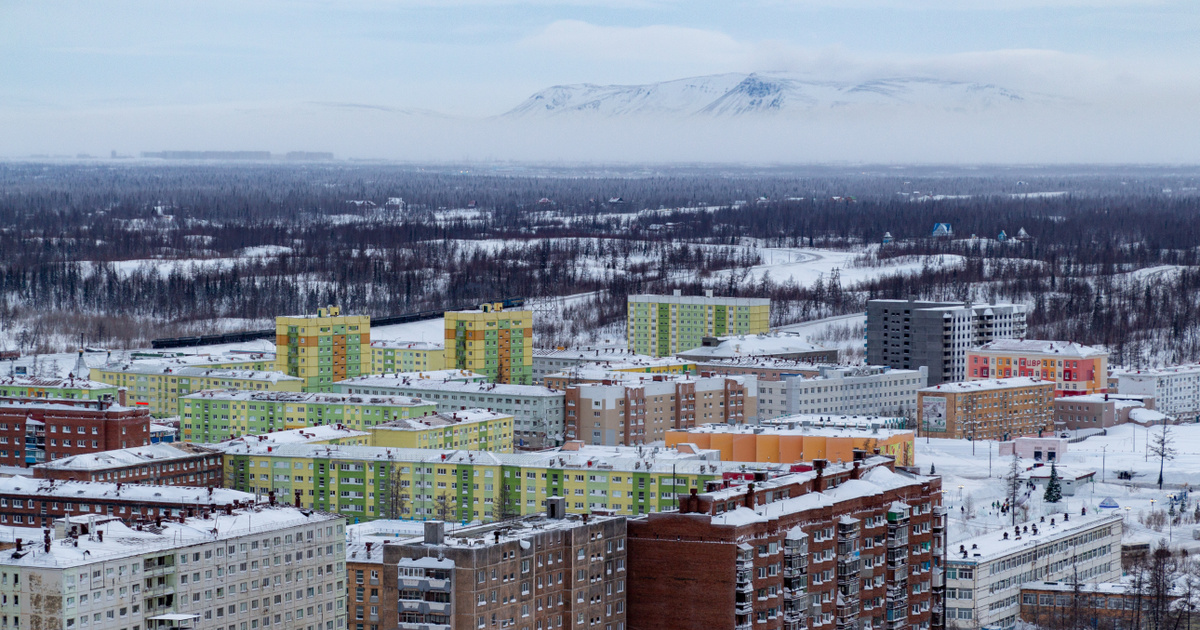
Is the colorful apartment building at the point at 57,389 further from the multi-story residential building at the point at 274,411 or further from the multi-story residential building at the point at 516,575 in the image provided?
the multi-story residential building at the point at 516,575

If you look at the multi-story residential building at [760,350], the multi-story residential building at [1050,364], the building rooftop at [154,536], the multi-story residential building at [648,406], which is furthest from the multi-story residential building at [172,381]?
the building rooftop at [154,536]

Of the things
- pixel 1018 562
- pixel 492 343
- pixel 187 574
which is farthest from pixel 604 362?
pixel 187 574

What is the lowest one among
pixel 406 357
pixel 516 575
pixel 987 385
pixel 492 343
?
pixel 406 357

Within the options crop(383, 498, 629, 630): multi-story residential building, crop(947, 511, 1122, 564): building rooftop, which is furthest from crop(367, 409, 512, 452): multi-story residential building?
crop(383, 498, 629, 630): multi-story residential building

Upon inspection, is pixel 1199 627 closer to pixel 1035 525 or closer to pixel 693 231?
pixel 1035 525

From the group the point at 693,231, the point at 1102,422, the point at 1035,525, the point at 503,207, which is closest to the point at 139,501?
the point at 1035,525

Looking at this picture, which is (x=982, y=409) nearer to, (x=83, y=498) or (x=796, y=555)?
(x=83, y=498)

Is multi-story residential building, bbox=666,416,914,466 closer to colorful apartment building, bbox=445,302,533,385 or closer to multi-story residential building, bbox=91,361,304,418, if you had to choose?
multi-story residential building, bbox=91,361,304,418
